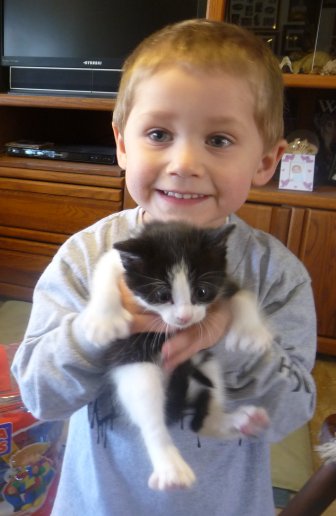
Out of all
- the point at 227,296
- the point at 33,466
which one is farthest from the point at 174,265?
the point at 33,466

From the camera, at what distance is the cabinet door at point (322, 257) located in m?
1.69

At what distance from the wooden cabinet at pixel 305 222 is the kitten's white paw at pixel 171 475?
1.27 metres

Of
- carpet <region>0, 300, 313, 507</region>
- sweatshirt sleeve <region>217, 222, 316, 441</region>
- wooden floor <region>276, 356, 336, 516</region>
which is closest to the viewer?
sweatshirt sleeve <region>217, 222, 316, 441</region>

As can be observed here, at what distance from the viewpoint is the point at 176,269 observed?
1.85 feet

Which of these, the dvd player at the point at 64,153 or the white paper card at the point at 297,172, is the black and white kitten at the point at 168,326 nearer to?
the white paper card at the point at 297,172

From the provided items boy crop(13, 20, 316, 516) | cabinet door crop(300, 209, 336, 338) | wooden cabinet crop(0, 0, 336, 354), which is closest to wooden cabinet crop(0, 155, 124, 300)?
wooden cabinet crop(0, 0, 336, 354)

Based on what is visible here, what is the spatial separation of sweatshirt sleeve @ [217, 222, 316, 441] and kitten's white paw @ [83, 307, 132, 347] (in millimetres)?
141

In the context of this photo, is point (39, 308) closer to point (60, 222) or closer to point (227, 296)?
point (227, 296)

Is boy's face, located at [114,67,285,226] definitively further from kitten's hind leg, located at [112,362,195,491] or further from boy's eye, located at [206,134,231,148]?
kitten's hind leg, located at [112,362,195,491]

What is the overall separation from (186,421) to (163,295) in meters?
0.21

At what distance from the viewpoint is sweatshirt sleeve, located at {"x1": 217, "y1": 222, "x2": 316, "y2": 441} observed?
2.08 ft

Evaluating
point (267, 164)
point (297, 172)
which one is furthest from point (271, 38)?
point (267, 164)

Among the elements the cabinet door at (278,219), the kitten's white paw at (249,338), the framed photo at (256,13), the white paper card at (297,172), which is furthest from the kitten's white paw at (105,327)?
the framed photo at (256,13)

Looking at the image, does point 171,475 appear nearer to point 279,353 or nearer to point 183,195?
point 279,353
